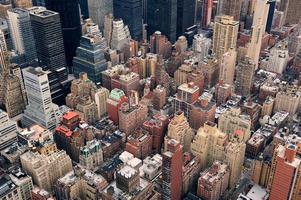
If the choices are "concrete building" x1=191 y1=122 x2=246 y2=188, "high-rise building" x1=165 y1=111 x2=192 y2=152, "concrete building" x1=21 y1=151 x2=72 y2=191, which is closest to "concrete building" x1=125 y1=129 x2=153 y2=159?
"high-rise building" x1=165 y1=111 x2=192 y2=152

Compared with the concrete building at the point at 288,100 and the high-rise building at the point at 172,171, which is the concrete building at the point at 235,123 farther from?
the high-rise building at the point at 172,171

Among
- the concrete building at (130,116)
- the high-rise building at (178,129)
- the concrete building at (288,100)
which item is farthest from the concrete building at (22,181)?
the concrete building at (288,100)

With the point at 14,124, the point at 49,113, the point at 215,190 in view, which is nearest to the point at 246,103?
the point at 215,190

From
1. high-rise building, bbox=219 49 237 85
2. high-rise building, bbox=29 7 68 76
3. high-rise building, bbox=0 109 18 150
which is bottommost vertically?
high-rise building, bbox=0 109 18 150

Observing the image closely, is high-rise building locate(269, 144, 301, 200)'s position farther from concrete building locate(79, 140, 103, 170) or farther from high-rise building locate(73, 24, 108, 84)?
high-rise building locate(73, 24, 108, 84)

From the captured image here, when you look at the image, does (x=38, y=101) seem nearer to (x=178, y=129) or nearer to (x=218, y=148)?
(x=178, y=129)

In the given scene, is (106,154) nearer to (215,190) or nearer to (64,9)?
(215,190)
